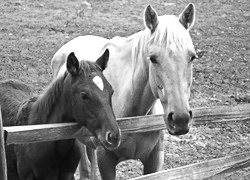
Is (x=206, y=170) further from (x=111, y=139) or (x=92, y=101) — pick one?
(x=92, y=101)

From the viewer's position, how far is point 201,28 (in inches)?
418

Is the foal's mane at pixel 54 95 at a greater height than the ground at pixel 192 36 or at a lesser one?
greater

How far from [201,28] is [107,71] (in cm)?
638

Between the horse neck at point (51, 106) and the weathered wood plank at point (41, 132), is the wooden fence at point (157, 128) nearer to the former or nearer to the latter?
the weathered wood plank at point (41, 132)

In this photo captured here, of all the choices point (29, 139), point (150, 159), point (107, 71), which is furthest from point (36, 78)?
point (29, 139)

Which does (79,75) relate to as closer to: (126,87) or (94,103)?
(94,103)

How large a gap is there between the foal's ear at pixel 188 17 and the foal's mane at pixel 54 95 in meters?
0.79

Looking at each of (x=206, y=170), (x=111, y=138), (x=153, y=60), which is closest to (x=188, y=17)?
(x=153, y=60)

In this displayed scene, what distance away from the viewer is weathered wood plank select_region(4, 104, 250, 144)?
11.4 feet

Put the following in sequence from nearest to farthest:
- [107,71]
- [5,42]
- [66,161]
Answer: [66,161] < [107,71] < [5,42]

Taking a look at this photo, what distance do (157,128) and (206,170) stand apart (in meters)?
0.74

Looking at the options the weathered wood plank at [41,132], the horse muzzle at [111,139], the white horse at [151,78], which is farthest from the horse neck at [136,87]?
the horse muzzle at [111,139]

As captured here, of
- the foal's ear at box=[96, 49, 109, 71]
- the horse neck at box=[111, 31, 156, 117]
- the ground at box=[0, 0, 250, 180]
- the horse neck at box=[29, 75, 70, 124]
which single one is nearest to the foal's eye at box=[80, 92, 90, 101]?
the horse neck at box=[29, 75, 70, 124]

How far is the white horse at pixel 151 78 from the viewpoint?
355 centimetres
